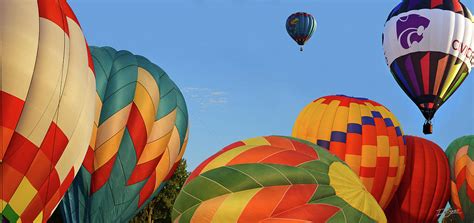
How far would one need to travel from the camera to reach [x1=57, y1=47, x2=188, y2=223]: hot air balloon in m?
15.2

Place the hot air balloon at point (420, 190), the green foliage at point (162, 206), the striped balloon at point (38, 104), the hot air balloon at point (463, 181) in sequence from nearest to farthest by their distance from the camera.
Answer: the striped balloon at point (38, 104)
the hot air balloon at point (420, 190)
the hot air balloon at point (463, 181)
the green foliage at point (162, 206)

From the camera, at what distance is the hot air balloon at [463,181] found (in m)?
20.7

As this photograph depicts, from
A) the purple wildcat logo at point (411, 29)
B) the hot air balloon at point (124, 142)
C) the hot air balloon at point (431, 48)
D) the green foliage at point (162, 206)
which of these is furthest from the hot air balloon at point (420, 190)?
the green foliage at point (162, 206)

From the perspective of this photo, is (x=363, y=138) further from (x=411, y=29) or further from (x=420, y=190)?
(x=411, y=29)

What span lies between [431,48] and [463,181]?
367 centimetres

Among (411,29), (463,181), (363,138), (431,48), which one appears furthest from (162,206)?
(431,48)

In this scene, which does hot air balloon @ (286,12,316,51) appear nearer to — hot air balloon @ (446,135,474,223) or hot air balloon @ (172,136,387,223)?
hot air balloon @ (446,135,474,223)

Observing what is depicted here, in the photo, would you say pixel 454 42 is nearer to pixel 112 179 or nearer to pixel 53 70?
pixel 112 179

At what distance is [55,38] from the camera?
10555 mm

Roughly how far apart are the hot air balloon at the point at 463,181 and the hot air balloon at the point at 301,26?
37.7 feet

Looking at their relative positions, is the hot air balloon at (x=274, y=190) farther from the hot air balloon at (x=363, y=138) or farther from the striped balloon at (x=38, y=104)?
the hot air balloon at (x=363, y=138)

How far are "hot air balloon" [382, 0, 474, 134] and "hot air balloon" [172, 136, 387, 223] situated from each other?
382 inches

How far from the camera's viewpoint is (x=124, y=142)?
15633 mm

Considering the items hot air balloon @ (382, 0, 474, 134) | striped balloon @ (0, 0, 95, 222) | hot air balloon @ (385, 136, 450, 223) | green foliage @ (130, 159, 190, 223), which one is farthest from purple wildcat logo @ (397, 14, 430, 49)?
striped balloon @ (0, 0, 95, 222)
